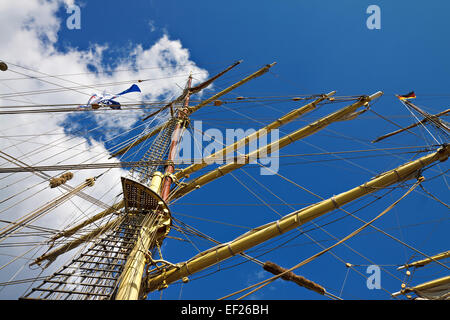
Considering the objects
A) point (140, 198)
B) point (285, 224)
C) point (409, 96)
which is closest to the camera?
point (285, 224)

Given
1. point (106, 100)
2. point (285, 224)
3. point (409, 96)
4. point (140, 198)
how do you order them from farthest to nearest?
point (106, 100)
point (409, 96)
point (140, 198)
point (285, 224)

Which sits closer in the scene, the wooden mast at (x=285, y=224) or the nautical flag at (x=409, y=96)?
the wooden mast at (x=285, y=224)

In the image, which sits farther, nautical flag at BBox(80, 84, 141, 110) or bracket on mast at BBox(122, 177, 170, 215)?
nautical flag at BBox(80, 84, 141, 110)

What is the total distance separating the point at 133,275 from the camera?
249 inches

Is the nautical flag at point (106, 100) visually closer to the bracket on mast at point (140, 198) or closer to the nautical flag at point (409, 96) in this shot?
the bracket on mast at point (140, 198)

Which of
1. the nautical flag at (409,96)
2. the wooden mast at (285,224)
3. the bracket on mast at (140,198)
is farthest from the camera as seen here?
the nautical flag at (409,96)

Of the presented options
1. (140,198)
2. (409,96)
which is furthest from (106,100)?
(409,96)

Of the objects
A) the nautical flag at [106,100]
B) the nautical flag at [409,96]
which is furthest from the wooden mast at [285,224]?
the nautical flag at [106,100]

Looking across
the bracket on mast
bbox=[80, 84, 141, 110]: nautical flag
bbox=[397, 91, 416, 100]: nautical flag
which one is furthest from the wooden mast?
bbox=[80, 84, 141, 110]: nautical flag

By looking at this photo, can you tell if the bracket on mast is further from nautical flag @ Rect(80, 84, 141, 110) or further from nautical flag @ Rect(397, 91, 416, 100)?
nautical flag @ Rect(397, 91, 416, 100)

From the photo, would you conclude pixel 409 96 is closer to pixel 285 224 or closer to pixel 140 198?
pixel 285 224

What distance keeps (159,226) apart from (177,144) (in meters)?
5.01

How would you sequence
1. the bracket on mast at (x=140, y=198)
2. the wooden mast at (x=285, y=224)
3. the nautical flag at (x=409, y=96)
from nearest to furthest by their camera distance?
the wooden mast at (x=285, y=224)
the bracket on mast at (x=140, y=198)
the nautical flag at (x=409, y=96)

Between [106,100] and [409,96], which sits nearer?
[409,96]
